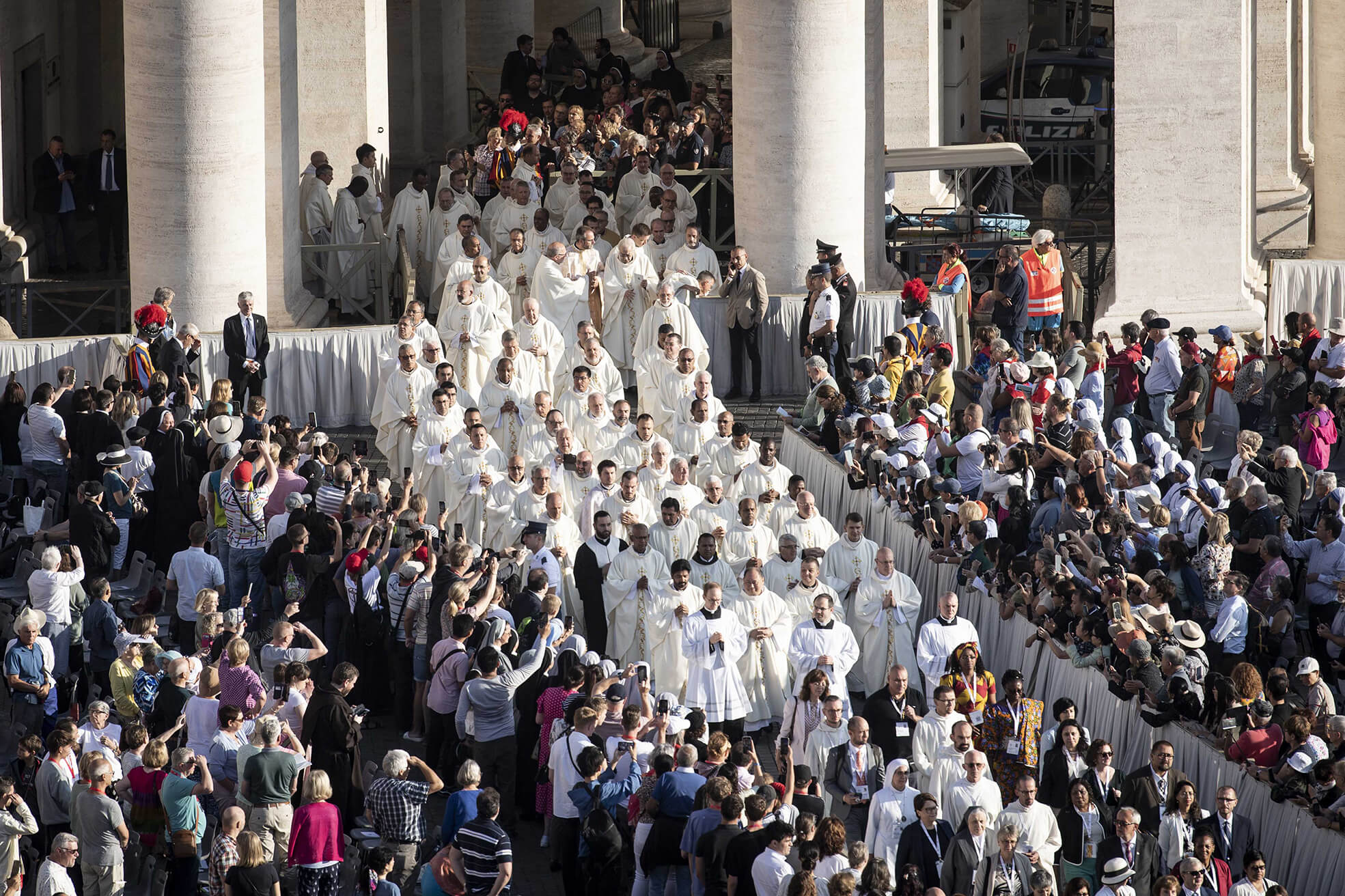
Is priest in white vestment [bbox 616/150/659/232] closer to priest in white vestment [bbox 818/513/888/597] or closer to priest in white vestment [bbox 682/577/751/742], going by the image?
priest in white vestment [bbox 818/513/888/597]

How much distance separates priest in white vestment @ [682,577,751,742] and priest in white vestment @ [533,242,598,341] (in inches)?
263

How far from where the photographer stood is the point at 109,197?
95.3 feet

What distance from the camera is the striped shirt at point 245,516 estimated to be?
18703 millimetres

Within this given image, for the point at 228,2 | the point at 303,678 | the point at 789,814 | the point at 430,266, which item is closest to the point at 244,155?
the point at 228,2

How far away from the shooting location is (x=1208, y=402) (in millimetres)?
22969

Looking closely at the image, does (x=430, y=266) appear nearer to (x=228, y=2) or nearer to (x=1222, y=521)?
(x=228, y=2)

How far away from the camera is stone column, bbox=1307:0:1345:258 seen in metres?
28.8

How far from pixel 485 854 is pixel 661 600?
4937mm

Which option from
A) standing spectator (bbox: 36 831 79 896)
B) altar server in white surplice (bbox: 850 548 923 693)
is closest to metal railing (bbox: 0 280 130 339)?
altar server in white surplice (bbox: 850 548 923 693)

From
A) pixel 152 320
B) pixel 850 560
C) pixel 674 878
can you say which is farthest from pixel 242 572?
pixel 674 878

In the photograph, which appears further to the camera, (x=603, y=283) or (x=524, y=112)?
(x=524, y=112)

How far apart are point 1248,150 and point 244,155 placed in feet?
35.5

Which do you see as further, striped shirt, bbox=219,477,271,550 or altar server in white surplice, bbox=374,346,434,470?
altar server in white surplice, bbox=374,346,434,470

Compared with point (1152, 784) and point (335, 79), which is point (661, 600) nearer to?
point (1152, 784)
